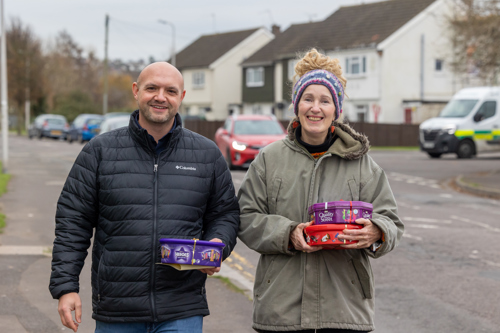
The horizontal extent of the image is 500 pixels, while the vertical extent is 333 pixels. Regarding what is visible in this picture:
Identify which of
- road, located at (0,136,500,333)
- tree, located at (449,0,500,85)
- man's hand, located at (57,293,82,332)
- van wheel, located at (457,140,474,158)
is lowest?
road, located at (0,136,500,333)

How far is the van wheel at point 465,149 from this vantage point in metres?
29.6

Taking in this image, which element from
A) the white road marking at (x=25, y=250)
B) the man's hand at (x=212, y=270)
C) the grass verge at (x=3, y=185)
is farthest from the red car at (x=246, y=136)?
the man's hand at (x=212, y=270)

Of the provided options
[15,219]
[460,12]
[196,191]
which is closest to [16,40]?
[460,12]

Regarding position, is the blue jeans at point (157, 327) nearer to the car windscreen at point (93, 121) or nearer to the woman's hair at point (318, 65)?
the woman's hair at point (318, 65)

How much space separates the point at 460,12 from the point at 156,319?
70.1 ft

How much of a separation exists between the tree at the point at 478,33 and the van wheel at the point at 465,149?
21.6ft

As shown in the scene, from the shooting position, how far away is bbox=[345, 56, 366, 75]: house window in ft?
154

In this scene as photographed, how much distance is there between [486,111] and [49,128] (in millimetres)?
30426

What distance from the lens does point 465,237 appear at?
10961 millimetres

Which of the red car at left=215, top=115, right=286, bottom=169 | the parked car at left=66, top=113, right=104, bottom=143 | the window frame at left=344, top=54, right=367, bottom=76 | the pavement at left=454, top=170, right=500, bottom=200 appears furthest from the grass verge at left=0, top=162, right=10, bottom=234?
the window frame at left=344, top=54, right=367, bottom=76

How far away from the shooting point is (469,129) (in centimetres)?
2953

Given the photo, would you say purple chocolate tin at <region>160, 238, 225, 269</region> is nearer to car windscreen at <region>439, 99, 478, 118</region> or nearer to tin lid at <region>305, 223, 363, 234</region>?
tin lid at <region>305, 223, 363, 234</region>

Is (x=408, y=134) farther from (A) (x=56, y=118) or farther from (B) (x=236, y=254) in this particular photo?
(B) (x=236, y=254)

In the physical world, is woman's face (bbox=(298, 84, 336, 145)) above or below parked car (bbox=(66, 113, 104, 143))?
above
